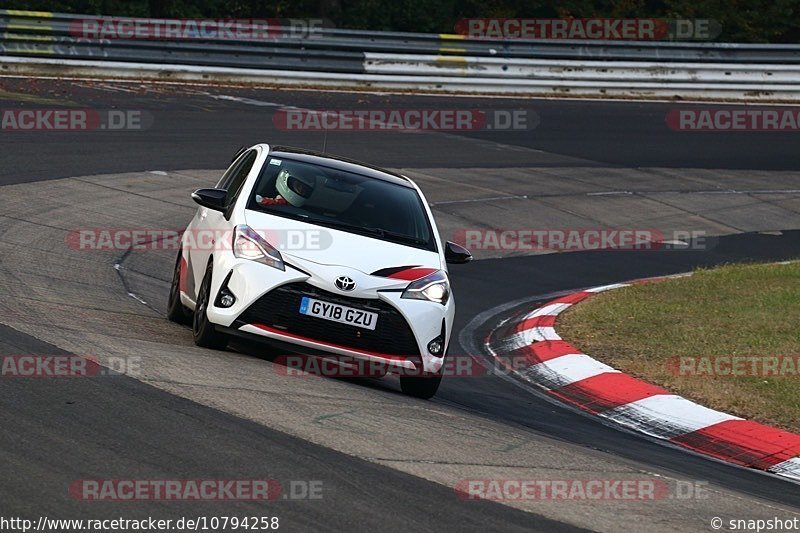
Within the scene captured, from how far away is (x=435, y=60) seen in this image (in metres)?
26.1

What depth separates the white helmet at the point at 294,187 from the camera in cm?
896

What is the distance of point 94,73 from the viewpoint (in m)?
23.3

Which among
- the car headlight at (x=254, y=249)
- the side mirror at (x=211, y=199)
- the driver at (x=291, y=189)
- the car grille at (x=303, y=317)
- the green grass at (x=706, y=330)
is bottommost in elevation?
the green grass at (x=706, y=330)

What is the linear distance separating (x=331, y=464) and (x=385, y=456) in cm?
37

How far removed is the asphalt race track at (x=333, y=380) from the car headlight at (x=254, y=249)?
27.2 inches

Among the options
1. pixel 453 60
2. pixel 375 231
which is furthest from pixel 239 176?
pixel 453 60

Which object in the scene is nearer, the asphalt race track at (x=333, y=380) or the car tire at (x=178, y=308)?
the asphalt race track at (x=333, y=380)

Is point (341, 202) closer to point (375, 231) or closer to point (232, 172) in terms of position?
point (375, 231)

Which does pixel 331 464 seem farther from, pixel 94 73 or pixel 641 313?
pixel 94 73

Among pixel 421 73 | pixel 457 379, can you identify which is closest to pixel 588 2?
pixel 421 73

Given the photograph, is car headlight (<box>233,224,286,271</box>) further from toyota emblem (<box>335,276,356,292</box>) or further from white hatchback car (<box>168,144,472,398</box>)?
toyota emblem (<box>335,276,356,292</box>)

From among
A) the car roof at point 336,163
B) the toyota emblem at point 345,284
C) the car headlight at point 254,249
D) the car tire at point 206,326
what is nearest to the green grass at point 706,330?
the car roof at point 336,163

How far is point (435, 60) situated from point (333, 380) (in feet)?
61.6

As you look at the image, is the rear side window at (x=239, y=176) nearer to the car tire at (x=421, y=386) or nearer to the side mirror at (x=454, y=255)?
the side mirror at (x=454, y=255)
